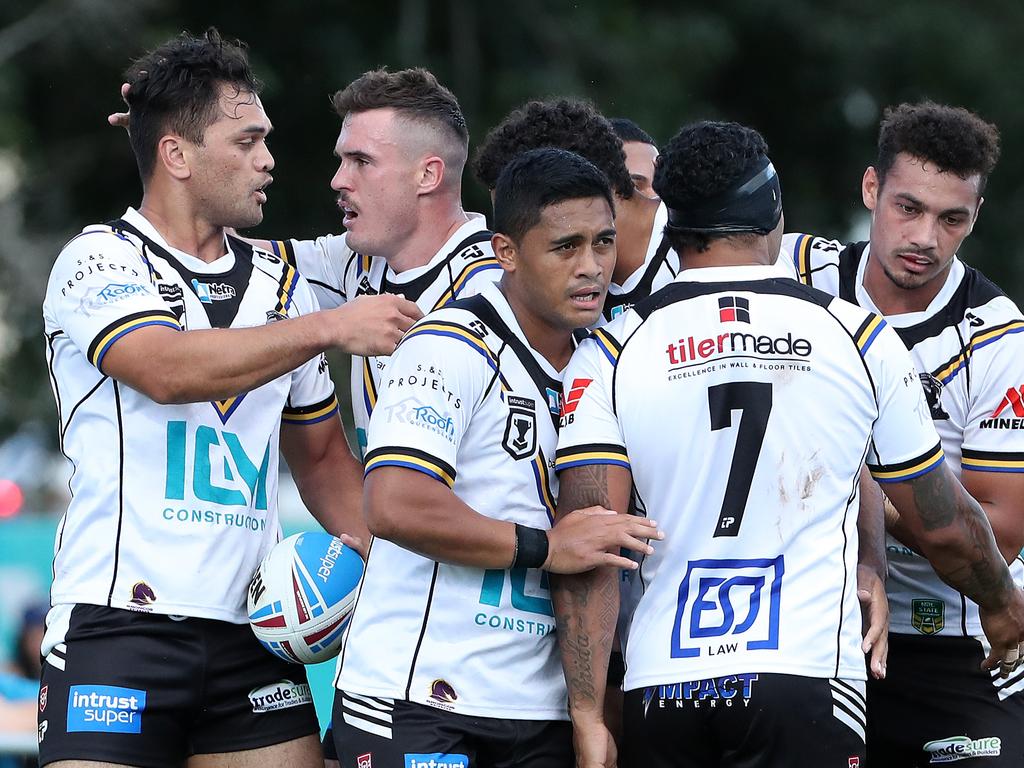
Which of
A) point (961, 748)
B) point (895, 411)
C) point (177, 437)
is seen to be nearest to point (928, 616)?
point (961, 748)

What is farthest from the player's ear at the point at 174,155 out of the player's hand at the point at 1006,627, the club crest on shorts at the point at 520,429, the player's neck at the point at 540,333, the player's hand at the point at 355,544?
the player's hand at the point at 1006,627

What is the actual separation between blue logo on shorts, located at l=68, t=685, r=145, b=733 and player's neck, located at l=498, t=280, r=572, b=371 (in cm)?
170

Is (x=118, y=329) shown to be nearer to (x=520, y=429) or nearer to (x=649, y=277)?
(x=520, y=429)

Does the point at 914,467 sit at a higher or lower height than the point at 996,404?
lower

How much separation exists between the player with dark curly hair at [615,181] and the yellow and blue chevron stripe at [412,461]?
54.3 inches

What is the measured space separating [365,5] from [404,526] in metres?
16.3

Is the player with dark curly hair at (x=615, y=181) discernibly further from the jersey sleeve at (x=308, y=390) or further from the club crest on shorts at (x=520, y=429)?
the club crest on shorts at (x=520, y=429)

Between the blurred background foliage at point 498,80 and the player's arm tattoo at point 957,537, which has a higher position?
the blurred background foliage at point 498,80

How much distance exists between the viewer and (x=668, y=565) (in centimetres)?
457

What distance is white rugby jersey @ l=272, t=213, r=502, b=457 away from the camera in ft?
18.5

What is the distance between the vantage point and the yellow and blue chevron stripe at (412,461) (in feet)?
14.5

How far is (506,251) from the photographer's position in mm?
4836

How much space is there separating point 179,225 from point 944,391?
279 cm

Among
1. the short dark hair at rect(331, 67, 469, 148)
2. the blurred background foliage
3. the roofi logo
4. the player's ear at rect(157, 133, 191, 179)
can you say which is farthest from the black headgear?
the blurred background foliage
